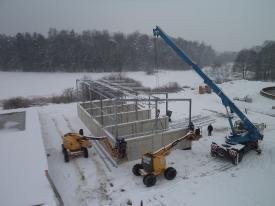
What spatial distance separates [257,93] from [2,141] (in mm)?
30492

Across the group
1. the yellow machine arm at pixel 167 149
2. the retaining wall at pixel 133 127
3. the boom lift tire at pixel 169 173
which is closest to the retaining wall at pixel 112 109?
the retaining wall at pixel 133 127

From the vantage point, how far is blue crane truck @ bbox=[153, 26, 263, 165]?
41.2 ft

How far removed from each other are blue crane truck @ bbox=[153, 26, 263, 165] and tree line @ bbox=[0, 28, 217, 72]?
4127 centimetres

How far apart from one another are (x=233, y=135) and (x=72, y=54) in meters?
50.6

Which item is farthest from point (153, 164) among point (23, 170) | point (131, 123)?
point (23, 170)

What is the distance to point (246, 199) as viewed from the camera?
9.65m

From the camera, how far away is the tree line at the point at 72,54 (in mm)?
56812

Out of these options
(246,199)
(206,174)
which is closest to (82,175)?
(206,174)

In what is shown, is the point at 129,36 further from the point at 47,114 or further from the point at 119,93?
the point at 119,93

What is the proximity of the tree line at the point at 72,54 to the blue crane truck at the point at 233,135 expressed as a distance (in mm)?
41268

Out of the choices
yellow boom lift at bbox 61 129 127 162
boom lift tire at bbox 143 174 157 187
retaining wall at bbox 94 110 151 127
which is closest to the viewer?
boom lift tire at bbox 143 174 157 187

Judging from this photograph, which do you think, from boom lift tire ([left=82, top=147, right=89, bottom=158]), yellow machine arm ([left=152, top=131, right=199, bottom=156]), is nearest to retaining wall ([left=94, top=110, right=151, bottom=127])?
boom lift tire ([left=82, top=147, right=89, bottom=158])

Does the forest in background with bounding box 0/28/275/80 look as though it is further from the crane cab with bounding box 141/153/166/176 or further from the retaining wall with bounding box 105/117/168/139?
the crane cab with bounding box 141/153/166/176

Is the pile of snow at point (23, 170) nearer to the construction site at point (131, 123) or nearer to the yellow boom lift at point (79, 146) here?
the yellow boom lift at point (79, 146)
